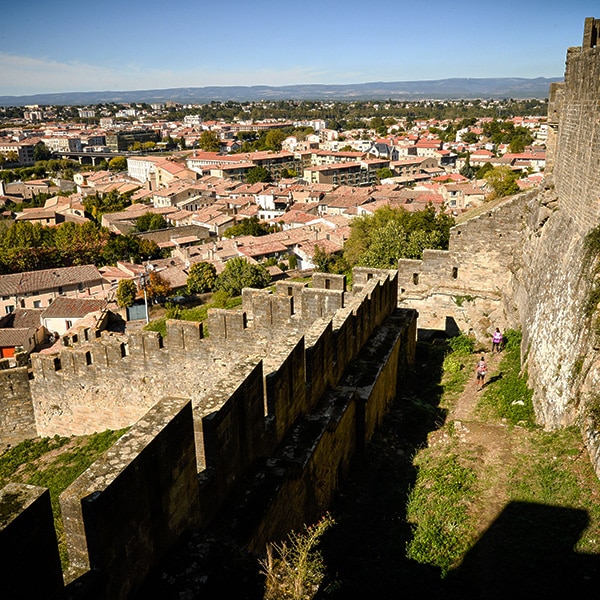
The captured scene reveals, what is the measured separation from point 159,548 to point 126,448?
1.03 metres

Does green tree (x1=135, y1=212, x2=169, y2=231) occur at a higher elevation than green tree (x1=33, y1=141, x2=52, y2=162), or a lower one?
lower

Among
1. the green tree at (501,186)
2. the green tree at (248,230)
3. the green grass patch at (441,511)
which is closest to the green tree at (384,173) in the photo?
the green tree at (501,186)

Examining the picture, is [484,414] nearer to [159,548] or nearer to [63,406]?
[159,548]

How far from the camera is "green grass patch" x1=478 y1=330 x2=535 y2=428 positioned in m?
10.1

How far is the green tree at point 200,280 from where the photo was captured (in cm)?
5019

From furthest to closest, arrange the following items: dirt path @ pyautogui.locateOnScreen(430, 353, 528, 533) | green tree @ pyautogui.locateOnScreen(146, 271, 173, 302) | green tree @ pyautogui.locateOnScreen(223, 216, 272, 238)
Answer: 1. green tree @ pyautogui.locateOnScreen(223, 216, 272, 238)
2. green tree @ pyautogui.locateOnScreen(146, 271, 173, 302)
3. dirt path @ pyautogui.locateOnScreen(430, 353, 528, 533)

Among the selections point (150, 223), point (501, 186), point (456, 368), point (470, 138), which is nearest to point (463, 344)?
point (456, 368)

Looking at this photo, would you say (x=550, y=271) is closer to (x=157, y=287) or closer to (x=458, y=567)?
(x=458, y=567)

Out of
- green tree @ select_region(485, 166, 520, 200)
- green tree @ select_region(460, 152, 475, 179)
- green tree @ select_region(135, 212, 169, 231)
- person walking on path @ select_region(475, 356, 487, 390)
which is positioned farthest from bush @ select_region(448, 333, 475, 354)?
green tree @ select_region(460, 152, 475, 179)

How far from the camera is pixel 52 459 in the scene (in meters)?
11.3

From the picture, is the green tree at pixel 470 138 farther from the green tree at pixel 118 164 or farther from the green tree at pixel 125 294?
the green tree at pixel 125 294

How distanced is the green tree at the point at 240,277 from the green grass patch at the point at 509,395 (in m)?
33.3

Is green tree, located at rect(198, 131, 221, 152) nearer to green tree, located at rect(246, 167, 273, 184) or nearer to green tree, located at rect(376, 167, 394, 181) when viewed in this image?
green tree, located at rect(246, 167, 273, 184)

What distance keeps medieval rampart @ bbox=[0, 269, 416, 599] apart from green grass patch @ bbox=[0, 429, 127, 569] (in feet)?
1.14
